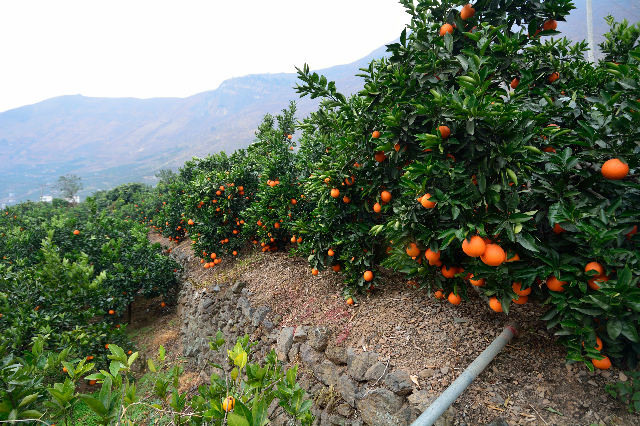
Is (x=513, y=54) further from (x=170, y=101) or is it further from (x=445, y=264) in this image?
(x=170, y=101)

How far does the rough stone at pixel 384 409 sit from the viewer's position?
2090mm

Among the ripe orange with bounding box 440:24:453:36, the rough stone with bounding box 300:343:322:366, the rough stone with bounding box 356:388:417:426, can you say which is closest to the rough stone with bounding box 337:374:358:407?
the rough stone with bounding box 356:388:417:426

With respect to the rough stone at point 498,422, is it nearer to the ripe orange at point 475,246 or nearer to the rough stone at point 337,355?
the ripe orange at point 475,246

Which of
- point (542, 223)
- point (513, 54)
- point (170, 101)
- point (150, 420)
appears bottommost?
point (150, 420)

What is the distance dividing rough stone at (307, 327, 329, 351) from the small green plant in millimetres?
2181

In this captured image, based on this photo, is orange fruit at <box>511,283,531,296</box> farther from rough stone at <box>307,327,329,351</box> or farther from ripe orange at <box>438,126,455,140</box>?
rough stone at <box>307,327,329,351</box>

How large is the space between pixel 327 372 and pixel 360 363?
0.46 m

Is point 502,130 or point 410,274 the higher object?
point 502,130

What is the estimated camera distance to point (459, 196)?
1938 mm

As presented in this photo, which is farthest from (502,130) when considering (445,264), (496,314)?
(496,314)

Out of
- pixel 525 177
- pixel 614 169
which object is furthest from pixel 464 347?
pixel 614 169

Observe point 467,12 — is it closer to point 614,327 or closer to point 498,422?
point 614,327

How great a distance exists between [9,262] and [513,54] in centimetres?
1062

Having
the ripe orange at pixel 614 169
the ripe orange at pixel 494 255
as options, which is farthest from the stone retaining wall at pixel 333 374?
the ripe orange at pixel 614 169
